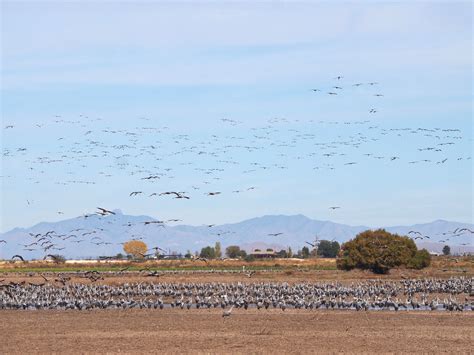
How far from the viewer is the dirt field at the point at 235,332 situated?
118 feet

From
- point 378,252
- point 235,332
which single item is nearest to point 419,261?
point 378,252

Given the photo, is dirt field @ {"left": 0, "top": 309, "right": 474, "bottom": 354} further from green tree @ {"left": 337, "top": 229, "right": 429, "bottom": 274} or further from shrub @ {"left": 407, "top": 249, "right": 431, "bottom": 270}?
shrub @ {"left": 407, "top": 249, "right": 431, "bottom": 270}

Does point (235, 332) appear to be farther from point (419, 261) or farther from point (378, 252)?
point (419, 261)

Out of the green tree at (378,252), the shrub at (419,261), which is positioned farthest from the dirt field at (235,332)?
the shrub at (419,261)

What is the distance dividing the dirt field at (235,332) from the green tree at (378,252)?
45.4 m

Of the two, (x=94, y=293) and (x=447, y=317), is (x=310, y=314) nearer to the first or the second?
(x=447, y=317)

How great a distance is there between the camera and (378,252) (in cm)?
9738

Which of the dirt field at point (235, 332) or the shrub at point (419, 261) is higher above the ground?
the shrub at point (419, 261)

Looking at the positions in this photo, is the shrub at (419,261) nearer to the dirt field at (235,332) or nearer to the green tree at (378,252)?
the green tree at (378,252)

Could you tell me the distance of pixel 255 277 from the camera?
98062mm

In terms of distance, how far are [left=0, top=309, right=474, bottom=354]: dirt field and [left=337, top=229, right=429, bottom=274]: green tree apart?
45.4 meters

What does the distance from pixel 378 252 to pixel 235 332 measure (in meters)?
57.7

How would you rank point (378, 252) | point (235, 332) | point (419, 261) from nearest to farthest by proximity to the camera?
point (235, 332)
point (378, 252)
point (419, 261)

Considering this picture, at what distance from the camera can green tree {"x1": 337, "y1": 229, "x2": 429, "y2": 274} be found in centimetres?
9725
